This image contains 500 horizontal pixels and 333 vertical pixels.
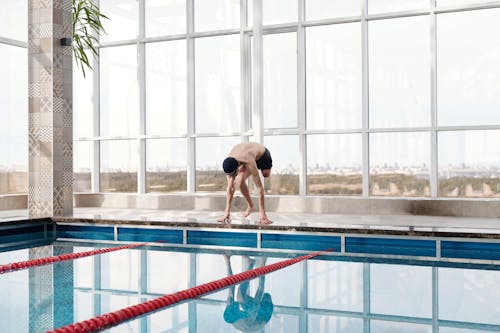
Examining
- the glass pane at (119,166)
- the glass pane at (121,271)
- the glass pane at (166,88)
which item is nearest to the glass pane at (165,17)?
the glass pane at (166,88)

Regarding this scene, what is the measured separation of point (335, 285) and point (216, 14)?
6780 mm

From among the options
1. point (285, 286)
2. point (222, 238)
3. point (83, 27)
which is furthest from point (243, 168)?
point (83, 27)

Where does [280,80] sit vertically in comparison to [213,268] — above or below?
above

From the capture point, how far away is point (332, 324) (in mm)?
3498

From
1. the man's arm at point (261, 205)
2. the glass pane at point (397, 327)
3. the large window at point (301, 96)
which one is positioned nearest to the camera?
the glass pane at point (397, 327)

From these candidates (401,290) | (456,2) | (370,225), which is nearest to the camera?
(401,290)

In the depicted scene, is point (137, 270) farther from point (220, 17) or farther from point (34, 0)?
point (220, 17)

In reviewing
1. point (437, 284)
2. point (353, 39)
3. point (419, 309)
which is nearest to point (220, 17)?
point (353, 39)

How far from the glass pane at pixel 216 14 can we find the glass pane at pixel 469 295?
20.4ft

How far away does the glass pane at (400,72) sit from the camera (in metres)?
9.04

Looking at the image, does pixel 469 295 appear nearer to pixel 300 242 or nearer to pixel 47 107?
pixel 300 242

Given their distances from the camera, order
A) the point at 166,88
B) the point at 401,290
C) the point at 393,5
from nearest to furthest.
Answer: the point at 401,290
the point at 393,5
the point at 166,88

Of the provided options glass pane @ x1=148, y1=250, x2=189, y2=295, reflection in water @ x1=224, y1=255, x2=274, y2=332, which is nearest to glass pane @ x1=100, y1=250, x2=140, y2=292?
glass pane @ x1=148, y1=250, x2=189, y2=295

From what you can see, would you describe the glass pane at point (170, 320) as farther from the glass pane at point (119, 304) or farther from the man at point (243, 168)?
the man at point (243, 168)
